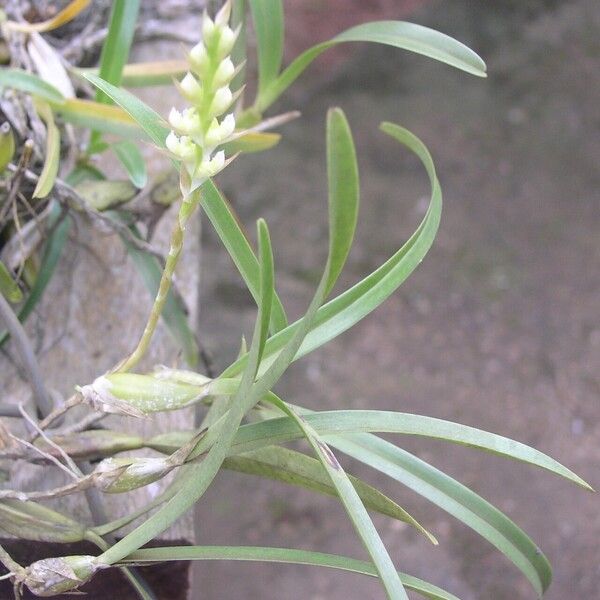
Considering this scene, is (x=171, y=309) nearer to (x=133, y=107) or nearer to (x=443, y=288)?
(x=133, y=107)

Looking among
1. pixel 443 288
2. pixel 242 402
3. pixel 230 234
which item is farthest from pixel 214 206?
pixel 443 288

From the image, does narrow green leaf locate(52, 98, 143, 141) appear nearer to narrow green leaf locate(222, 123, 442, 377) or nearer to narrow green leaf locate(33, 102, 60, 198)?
narrow green leaf locate(33, 102, 60, 198)

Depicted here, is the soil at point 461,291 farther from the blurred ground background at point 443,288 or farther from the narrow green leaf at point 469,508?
the narrow green leaf at point 469,508

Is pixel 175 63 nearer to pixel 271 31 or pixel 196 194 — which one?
pixel 271 31

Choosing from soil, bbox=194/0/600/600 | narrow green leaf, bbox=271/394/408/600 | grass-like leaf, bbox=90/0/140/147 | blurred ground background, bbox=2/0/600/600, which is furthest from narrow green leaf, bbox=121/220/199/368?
soil, bbox=194/0/600/600

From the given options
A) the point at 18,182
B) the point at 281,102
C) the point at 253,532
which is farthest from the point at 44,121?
the point at 281,102

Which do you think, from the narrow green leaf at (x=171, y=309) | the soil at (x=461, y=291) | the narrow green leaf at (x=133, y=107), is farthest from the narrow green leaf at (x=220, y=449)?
the soil at (x=461, y=291)
